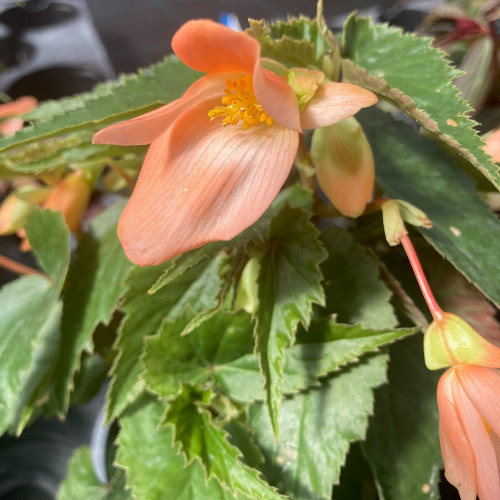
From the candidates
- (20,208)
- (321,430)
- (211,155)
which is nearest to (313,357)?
(321,430)

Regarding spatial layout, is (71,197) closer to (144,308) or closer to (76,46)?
(144,308)

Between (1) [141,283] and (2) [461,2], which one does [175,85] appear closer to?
(1) [141,283]

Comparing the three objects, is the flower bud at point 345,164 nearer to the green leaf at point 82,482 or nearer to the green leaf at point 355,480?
the green leaf at point 355,480

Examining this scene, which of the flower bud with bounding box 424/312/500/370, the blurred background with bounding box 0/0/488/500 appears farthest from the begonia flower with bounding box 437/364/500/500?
the blurred background with bounding box 0/0/488/500

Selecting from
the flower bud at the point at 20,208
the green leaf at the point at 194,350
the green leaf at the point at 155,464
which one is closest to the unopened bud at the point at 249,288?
the green leaf at the point at 194,350

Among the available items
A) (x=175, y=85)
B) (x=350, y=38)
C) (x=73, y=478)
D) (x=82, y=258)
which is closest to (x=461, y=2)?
(x=350, y=38)
